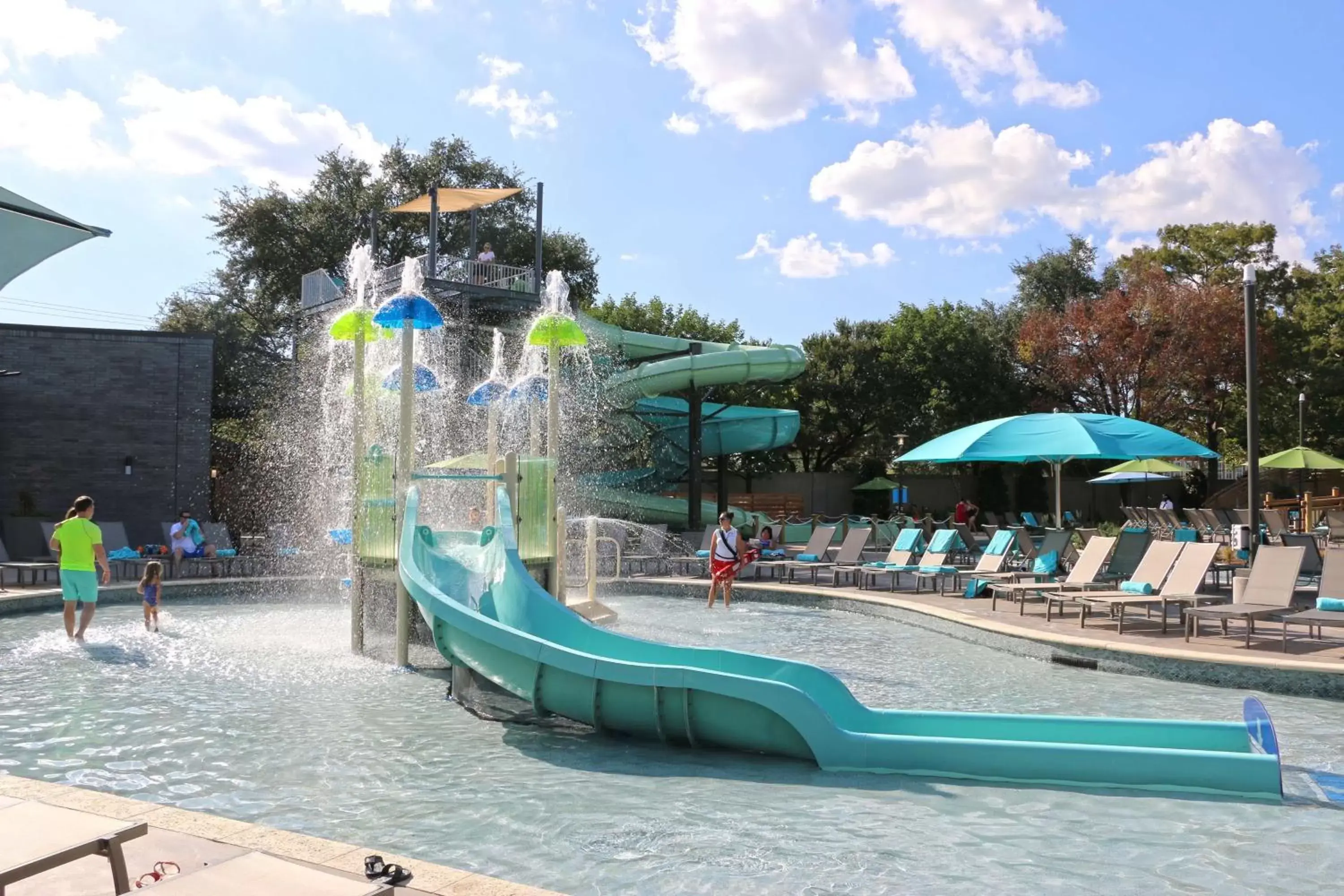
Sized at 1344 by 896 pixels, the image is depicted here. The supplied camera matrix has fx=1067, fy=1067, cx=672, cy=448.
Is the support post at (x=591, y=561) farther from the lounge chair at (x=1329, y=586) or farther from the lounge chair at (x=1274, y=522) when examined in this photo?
the lounge chair at (x=1274, y=522)

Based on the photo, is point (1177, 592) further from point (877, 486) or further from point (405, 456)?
point (877, 486)

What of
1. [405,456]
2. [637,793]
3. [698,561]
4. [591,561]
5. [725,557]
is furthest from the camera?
[698,561]

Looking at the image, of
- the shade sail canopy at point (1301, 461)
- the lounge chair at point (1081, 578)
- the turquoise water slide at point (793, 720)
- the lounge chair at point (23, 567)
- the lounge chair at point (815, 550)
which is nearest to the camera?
the turquoise water slide at point (793, 720)

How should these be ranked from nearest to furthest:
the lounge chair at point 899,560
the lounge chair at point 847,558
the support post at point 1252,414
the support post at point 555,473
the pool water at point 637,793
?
the pool water at point 637,793
the support post at point 555,473
the support post at point 1252,414
the lounge chair at point 899,560
the lounge chair at point 847,558

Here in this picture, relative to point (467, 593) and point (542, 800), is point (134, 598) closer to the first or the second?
point (467, 593)

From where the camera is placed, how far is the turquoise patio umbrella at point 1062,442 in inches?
508

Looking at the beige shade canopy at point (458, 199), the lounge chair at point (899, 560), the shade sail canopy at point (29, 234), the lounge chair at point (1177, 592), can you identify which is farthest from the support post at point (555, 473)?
the beige shade canopy at point (458, 199)

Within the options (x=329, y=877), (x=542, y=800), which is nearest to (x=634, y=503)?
(x=542, y=800)

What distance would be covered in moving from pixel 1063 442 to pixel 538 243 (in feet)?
52.4

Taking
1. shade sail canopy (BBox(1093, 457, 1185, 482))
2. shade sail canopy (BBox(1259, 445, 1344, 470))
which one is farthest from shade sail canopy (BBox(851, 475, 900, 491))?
shade sail canopy (BBox(1259, 445, 1344, 470))

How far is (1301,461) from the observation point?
862 inches

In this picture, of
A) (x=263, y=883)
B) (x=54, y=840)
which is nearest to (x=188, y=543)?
(x=54, y=840)

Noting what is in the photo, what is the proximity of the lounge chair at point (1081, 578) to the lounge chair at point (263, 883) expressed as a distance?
969cm

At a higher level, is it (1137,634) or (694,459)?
(694,459)
